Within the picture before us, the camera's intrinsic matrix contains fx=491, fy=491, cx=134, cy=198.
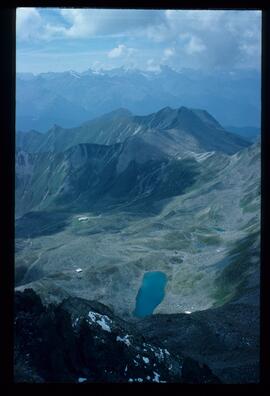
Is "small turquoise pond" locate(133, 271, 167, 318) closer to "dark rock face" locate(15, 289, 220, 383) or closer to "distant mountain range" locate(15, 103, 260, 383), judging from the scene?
"distant mountain range" locate(15, 103, 260, 383)

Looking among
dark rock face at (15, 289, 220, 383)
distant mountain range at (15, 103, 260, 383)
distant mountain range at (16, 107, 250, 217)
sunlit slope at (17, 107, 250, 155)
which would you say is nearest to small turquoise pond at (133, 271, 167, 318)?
distant mountain range at (15, 103, 260, 383)

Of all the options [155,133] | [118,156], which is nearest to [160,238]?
[118,156]

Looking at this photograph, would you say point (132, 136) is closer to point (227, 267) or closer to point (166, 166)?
point (166, 166)

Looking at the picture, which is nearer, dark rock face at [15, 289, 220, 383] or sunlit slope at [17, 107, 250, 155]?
dark rock face at [15, 289, 220, 383]

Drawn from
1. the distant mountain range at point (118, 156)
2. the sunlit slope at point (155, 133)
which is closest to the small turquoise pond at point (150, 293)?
the distant mountain range at point (118, 156)

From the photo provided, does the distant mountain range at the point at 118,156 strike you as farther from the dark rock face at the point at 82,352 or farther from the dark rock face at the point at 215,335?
the dark rock face at the point at 215,335
